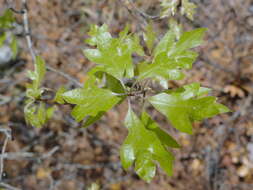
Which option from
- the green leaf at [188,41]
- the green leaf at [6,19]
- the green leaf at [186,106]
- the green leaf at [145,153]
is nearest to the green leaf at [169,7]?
the green leaf at [188,41]

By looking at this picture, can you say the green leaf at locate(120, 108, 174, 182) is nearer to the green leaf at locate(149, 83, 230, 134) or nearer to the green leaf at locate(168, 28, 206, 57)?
the green leaf at locate(149, 83, 230, 134)

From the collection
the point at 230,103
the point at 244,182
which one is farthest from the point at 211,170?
the point at 230,103

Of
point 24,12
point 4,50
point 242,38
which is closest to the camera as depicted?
point 24,12

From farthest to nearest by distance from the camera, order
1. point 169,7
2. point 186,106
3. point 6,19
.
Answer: point 6,19 → point 169,7 → point 186,106

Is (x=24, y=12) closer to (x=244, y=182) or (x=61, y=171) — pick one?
(x=61, y=171)

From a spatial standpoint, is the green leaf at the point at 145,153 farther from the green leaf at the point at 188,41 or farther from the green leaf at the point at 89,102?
the green leaf at the point at 188,41

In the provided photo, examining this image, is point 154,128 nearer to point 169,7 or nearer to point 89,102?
point 89,102

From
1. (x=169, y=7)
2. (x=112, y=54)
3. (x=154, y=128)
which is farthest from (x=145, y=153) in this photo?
(x=169, y=7)
